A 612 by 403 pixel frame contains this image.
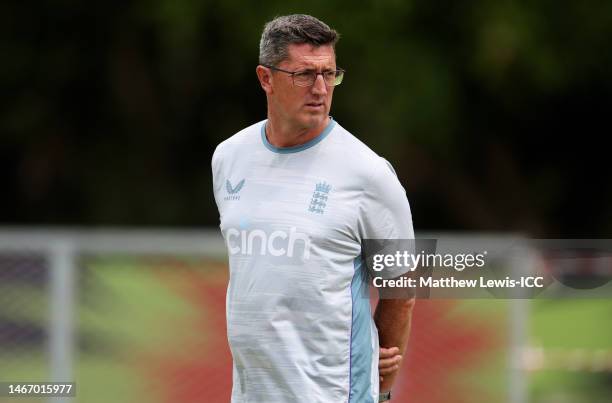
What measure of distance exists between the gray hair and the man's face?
0.02 metres

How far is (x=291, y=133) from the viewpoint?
368cm

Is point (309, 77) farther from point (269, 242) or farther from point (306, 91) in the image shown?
point (269, 242)

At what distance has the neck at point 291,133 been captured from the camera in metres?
3.67

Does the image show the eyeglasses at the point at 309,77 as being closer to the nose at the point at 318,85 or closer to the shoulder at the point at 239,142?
the nose at the point at 318,85

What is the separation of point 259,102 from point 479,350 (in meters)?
7.40

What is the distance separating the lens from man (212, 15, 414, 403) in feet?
11.7

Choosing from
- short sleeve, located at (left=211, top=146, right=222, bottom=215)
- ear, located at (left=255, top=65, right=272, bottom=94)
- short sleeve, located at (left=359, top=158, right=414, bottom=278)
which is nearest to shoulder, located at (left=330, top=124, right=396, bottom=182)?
short sleeve, located at (left=359, top=158, right=414, bottom=278)

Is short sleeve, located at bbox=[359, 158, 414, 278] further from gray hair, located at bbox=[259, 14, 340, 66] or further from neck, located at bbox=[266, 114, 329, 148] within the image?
gray hair, located at bbox=[259, 14, 340, 66]

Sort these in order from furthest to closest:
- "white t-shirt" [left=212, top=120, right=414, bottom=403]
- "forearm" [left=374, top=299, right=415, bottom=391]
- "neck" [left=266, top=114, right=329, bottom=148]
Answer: "forearm" [left=374, top=299, right=415, bottom=391] < "neck" [left=266, top=114, right=329, bottom=148] < "white t-shirt" [left=212, top=120, right=414, bottom=403]

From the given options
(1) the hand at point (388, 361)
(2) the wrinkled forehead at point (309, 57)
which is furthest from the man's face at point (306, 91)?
(1) the hand at point (388, 361)

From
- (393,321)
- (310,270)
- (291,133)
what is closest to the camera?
(310,270)

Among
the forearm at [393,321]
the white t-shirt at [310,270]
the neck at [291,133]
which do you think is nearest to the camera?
the white t-shirt at [310,270]

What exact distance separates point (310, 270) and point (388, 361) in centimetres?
48

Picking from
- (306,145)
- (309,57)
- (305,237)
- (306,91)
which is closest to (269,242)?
(305,237)
